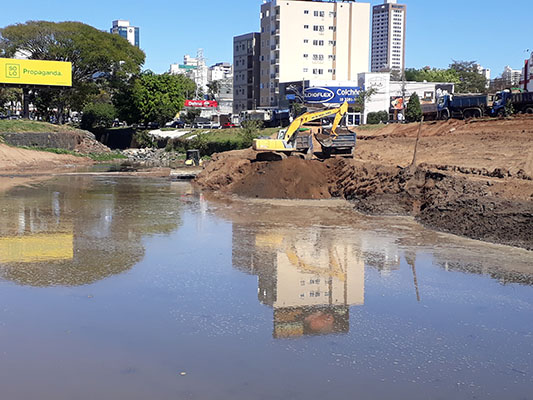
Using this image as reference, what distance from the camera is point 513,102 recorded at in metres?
40.4

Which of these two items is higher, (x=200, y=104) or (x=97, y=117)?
(x=200, y=104)

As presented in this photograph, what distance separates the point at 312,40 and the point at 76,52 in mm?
45677

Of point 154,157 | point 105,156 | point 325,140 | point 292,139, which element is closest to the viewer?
point 325,140

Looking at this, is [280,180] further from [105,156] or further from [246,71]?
[246,71]

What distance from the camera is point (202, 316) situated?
34.1ft

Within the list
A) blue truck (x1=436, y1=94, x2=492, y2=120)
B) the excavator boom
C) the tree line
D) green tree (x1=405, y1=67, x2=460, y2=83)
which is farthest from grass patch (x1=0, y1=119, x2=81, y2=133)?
green tree (x1=405, y1=67, x2=460, y2=83)

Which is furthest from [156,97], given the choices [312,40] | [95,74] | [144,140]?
[312,40]

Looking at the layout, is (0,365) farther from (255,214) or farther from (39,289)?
(255,214)

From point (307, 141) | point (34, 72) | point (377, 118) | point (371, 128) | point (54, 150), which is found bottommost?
point (54, 150)

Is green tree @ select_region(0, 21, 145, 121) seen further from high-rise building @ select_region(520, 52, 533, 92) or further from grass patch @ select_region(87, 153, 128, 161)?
high-rise building @ select_region(520, 52, 533, 92)

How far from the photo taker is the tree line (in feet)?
217

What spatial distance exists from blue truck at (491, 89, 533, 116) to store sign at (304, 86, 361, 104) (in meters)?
39.3

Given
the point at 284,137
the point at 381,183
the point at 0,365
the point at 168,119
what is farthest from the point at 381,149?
the point at 168,119

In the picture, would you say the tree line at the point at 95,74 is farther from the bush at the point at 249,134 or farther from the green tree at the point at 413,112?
the green tree at the point at 413,112
